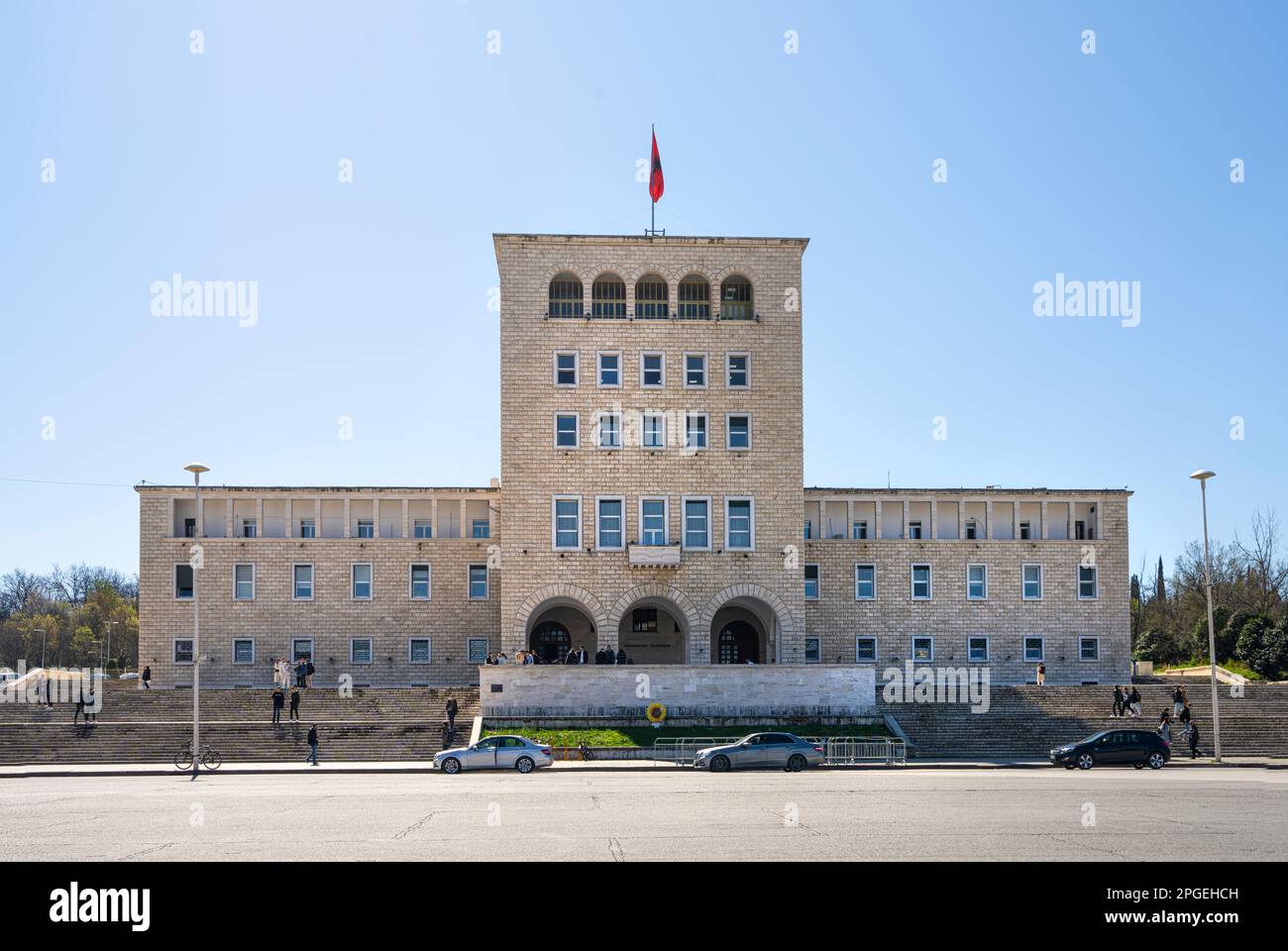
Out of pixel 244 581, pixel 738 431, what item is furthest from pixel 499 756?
pixel 244 581

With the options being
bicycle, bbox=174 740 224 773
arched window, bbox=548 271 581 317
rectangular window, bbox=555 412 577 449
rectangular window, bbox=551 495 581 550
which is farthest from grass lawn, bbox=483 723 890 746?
arched window, bbox=548 271 581 317

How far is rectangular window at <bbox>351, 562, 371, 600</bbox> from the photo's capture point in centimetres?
5612

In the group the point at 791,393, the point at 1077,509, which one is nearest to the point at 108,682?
the point at 791,393

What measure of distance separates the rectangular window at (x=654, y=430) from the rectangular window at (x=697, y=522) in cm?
259

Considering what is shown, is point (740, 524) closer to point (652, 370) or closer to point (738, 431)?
point (738, 431)

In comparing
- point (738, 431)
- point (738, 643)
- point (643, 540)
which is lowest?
point (738, 643)

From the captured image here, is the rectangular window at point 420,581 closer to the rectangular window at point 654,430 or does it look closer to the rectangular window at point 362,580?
the rectangular window at point 362,580

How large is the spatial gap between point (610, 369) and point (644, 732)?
15.1 metres

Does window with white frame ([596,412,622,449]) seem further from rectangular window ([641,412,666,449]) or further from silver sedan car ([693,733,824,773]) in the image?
silver sedan car ([693,733,824,773])

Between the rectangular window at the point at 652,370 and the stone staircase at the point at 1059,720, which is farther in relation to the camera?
the rectangular window at the point at 652,370

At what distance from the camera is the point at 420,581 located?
56344mm

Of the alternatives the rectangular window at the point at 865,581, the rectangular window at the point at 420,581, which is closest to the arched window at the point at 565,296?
the rectangular window at the point at 420,581

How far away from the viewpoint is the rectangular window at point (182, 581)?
2186 inches
